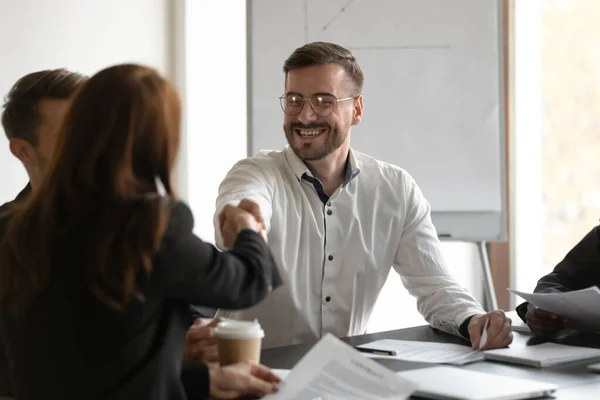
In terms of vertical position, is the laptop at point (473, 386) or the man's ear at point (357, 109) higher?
the man's ear at point (357, 109)

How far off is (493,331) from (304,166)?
894 mm

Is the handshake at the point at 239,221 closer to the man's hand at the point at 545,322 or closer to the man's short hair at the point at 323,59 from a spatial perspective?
the man's hand at the point at 545,322

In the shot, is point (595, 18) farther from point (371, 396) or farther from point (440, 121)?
point (371, 396)

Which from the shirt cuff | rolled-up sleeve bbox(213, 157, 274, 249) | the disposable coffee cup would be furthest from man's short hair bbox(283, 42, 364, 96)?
the disposable coffee cup

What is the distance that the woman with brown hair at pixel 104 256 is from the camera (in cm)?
118

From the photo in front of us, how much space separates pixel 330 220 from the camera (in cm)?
262

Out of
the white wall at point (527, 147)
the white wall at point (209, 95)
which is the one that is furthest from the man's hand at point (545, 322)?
the white wall at point (209, 95)

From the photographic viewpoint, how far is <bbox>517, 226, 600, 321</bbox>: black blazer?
2521 mm

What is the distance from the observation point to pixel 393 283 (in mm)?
4305

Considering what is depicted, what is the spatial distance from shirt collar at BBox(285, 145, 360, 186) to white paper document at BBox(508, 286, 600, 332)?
2.54 feet

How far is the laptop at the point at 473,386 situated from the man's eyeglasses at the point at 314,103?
1234 millimetres

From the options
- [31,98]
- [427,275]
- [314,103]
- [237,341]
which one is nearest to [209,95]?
[314,103]

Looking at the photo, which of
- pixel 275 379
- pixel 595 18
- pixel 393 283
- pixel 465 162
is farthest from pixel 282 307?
pixel 595 18

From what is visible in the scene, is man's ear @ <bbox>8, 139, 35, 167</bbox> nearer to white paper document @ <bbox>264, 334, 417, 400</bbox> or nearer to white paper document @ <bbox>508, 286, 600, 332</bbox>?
white paper document @ <bbox>264, 334, 417, 400</bbox>
